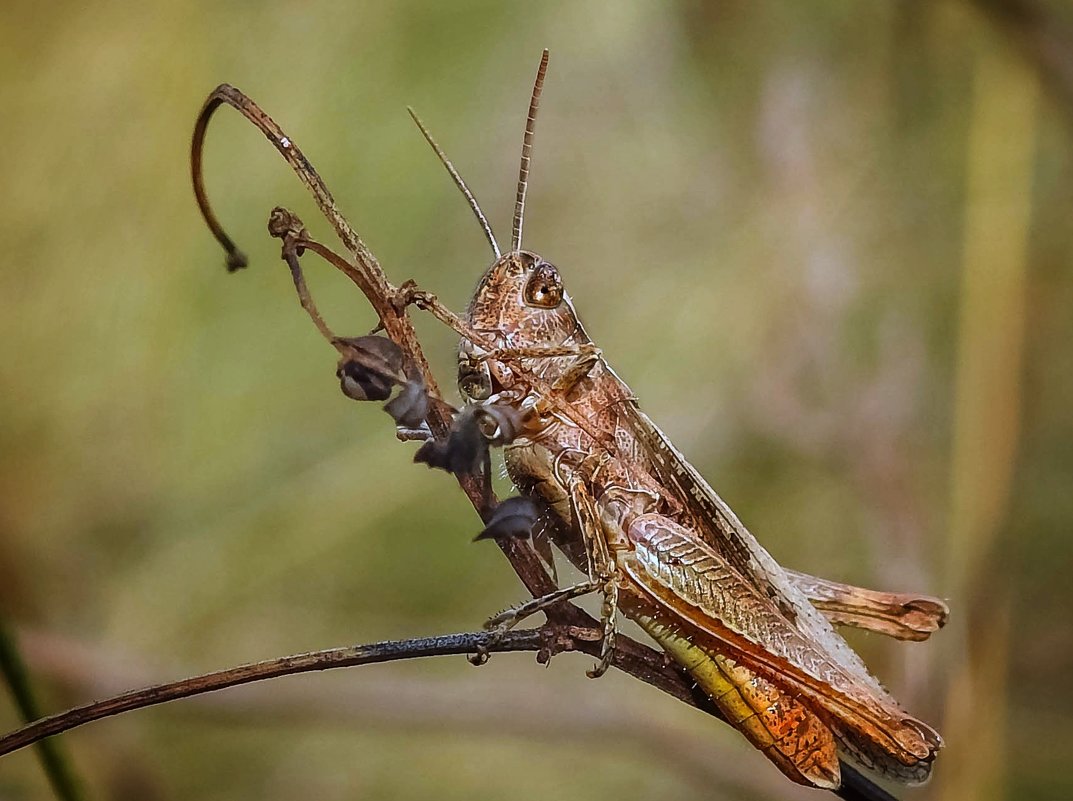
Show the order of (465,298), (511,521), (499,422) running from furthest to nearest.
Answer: (465,298) < (499,422) < (511,521)

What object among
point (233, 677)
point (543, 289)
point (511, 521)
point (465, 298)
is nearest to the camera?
point (233, 677)

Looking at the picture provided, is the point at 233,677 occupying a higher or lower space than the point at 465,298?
lower

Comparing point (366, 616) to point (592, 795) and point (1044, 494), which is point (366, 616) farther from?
point (1044, 494)

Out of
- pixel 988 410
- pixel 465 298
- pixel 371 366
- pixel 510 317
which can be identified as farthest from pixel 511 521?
pixel 988 410

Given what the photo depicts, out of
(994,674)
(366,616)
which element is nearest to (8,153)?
(366,616)

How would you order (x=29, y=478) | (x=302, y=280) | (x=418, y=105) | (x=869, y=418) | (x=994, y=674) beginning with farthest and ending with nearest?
(x=418, y=105) → (x=29, y=478) → (x=869, y=418) → (x=994, y=674) → (x=302, y=280)

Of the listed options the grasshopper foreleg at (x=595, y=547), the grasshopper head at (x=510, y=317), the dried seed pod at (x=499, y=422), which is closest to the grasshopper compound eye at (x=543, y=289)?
the grasshopper head at (x=510, y=317)

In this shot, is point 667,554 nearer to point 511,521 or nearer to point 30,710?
point 511,521
